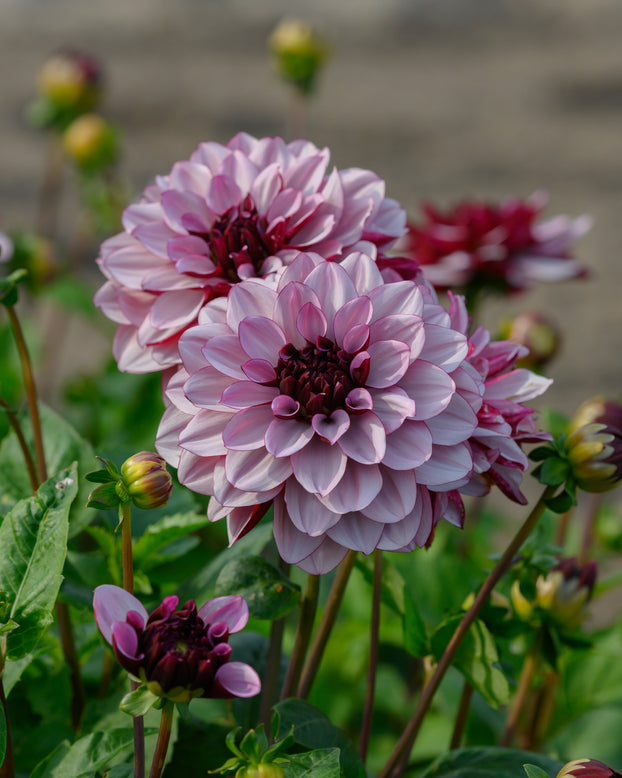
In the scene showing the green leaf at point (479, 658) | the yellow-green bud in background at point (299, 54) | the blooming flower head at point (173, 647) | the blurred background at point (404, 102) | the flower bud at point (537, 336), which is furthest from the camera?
the blurred background at point (404, 102)

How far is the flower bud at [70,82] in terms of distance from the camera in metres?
1.30

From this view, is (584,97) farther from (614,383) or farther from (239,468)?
(239,468)

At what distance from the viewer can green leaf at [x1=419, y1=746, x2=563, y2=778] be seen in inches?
19.5

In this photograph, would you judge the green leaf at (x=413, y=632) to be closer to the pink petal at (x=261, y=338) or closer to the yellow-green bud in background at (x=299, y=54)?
the pink petal at (x=261, y=338)

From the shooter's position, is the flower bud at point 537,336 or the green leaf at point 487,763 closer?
the green leaf at point 487,763

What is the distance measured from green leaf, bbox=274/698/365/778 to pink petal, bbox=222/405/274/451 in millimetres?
126

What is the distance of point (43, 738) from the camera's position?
20.7 inches

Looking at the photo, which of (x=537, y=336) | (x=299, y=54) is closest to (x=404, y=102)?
(x=299, y=54)

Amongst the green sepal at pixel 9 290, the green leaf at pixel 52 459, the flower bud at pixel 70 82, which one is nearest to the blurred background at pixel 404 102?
the flower bud at pixel 70 82

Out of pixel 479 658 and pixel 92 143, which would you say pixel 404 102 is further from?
pixel 479 658

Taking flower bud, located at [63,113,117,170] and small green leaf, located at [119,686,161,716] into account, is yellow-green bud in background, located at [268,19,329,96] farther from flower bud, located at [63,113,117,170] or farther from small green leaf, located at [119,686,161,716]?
small green leaf, located at [119,686,161,716]

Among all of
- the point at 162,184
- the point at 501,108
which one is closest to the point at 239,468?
the point at 162,184

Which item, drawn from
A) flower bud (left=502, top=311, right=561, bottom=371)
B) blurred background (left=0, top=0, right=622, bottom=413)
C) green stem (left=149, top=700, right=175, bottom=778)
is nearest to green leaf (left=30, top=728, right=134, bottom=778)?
green stem (left=149, top=700, right=175, bottom=778)

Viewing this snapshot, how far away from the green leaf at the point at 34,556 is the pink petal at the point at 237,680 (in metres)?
0.09
